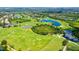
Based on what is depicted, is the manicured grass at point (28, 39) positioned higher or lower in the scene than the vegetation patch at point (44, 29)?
lower

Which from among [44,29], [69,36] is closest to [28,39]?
[44,29]

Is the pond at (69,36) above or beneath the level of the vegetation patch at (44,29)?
beneath

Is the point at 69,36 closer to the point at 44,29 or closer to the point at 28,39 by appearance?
the point at 44,29

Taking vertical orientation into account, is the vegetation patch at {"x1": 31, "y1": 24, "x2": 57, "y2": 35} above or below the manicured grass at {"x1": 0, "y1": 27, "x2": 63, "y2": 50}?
above

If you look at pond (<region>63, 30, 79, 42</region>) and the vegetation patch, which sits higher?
the vegetation patch
